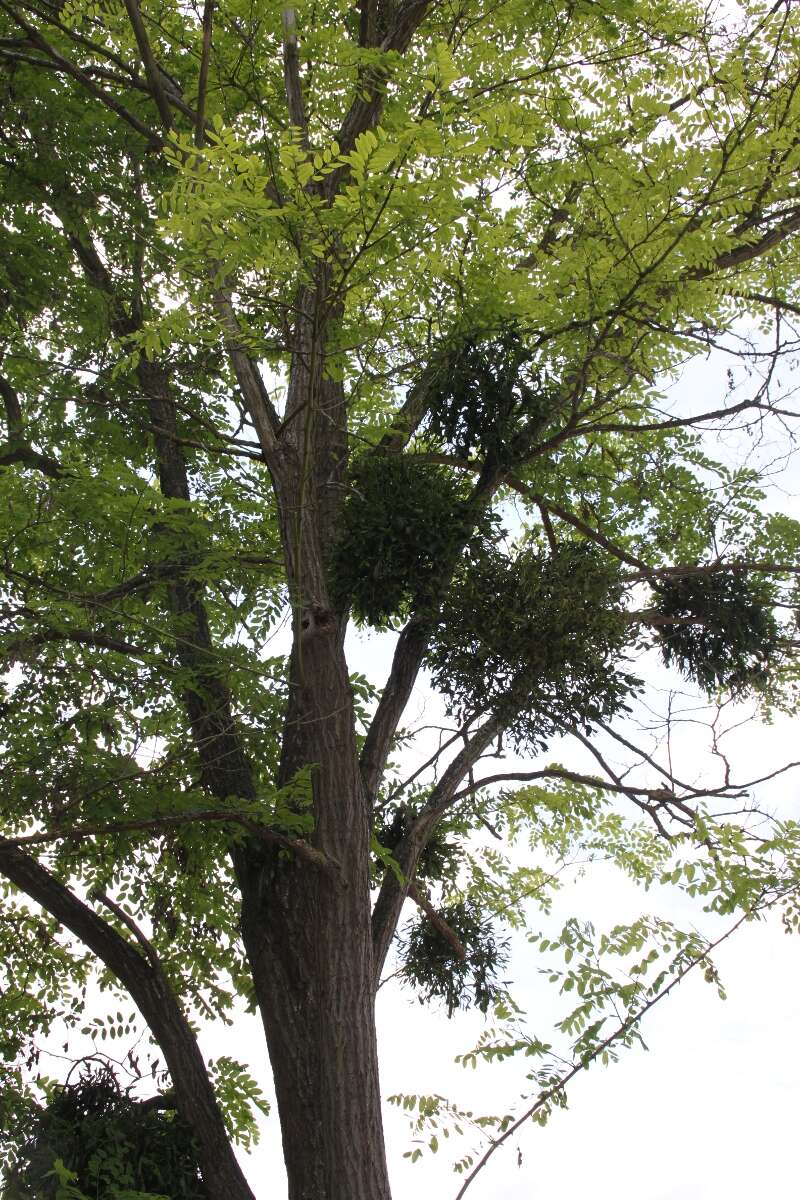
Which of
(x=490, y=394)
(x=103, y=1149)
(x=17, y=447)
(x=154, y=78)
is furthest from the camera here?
(x=17, y=447)

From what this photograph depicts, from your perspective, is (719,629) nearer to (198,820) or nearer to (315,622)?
(315,622)

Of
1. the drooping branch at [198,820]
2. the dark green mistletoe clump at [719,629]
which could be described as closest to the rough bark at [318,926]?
the drooping branch at [198,820]

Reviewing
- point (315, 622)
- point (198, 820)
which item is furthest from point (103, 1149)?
point (315, 622)

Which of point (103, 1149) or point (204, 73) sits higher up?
point (204, 73)

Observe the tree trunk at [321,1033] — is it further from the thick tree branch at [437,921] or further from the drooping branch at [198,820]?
the thick tree branch at [437,921]

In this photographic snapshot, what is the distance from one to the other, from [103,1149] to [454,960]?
95.8 inches

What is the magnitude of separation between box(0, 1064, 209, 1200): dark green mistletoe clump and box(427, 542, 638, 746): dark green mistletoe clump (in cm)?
275

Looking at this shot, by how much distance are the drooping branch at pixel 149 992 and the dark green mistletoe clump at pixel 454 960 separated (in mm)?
1690

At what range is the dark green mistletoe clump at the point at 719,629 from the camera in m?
6.09

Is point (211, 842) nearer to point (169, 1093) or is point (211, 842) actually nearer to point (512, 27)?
point (169, 1093)

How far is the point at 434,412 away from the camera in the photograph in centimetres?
539

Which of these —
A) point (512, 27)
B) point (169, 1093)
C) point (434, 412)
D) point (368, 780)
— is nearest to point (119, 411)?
point (434, 412)

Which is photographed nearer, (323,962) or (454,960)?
(323,962)

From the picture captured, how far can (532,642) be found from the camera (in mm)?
5035
